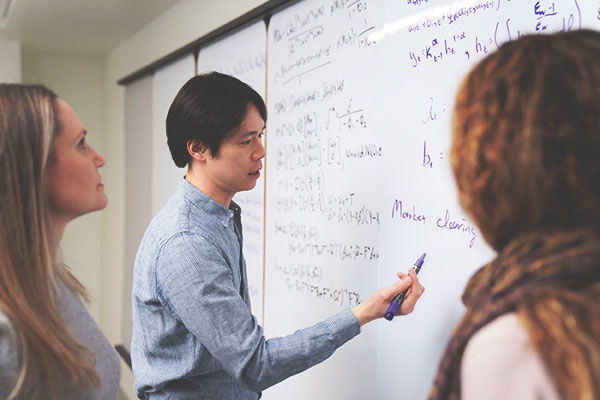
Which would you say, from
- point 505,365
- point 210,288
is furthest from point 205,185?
point 505,365

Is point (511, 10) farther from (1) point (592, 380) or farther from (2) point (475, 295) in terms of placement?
(1) point (592, 380)

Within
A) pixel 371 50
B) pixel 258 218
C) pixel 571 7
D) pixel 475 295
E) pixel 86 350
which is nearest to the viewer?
pixel 475 295

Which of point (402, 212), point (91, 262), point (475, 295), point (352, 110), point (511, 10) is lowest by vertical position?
point (91, 262)

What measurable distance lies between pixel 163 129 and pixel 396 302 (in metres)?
2.04

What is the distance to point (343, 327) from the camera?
1.09 m

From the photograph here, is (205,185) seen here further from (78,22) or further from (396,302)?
(78,22)

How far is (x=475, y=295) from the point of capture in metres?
0.60

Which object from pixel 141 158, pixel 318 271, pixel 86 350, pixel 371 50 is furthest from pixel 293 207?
pixel 141 158

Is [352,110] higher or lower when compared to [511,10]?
lower

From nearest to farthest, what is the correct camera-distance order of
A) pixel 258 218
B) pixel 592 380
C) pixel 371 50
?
pixel 592 380 < pixel 371 50 < pixel 258 218

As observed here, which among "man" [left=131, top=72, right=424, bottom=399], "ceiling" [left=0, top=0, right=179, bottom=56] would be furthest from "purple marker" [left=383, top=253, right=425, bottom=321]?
"ceiling" [left=0, top=0, right=179, bottom=56]

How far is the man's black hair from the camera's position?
120 cm

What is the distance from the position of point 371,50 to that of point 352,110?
0.18 m

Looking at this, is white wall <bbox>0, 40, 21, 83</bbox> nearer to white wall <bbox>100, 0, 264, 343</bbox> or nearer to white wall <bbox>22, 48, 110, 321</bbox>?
white wall <bbox>22, 48, 110, 321</bbox>
